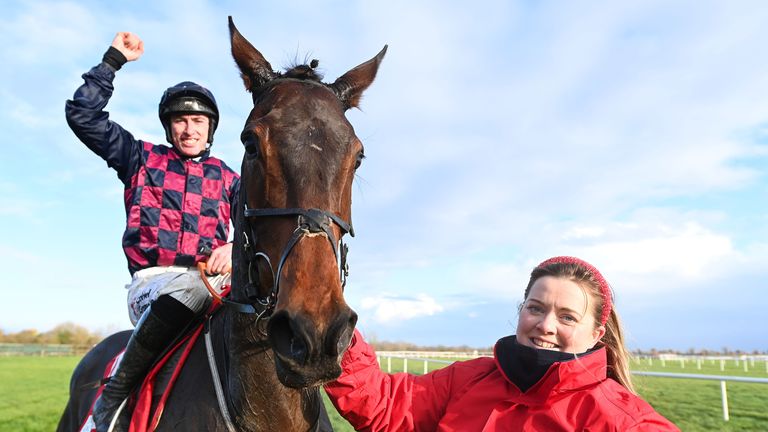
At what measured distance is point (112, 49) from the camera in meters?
3.63

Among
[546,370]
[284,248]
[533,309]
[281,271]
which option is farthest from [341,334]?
[533,309]

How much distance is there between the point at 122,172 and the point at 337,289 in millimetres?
2705

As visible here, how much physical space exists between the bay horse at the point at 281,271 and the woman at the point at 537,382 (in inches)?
13.2

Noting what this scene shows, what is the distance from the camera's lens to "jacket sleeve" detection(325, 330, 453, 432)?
2561 mm

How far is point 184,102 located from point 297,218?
2392 millimetres

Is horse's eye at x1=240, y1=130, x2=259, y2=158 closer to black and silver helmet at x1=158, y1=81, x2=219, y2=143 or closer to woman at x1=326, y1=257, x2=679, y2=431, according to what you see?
woman at x1=326, y1=257, x2=679, y2=431

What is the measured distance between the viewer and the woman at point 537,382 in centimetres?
240

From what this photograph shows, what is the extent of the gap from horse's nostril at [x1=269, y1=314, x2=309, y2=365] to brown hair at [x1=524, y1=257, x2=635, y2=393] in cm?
152

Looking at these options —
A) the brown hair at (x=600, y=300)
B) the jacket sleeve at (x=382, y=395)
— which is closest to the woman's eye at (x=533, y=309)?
the brown hair at (x=600, y=300)

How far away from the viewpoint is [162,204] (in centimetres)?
386

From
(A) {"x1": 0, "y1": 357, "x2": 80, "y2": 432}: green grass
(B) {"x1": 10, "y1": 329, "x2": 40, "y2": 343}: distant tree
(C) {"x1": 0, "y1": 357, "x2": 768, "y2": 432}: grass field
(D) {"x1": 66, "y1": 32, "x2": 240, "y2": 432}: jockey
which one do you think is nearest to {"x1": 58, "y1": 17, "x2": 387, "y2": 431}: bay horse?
(D) {"x1": 66, "y1": 32, "x2": 240, "y2": 432}: jockey

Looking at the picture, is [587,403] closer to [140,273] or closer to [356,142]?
[356,142]

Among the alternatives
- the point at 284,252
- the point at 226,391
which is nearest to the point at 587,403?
the point at 284,252

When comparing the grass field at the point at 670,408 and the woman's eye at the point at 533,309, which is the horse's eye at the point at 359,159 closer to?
the woman's eye at the point at 533,309
